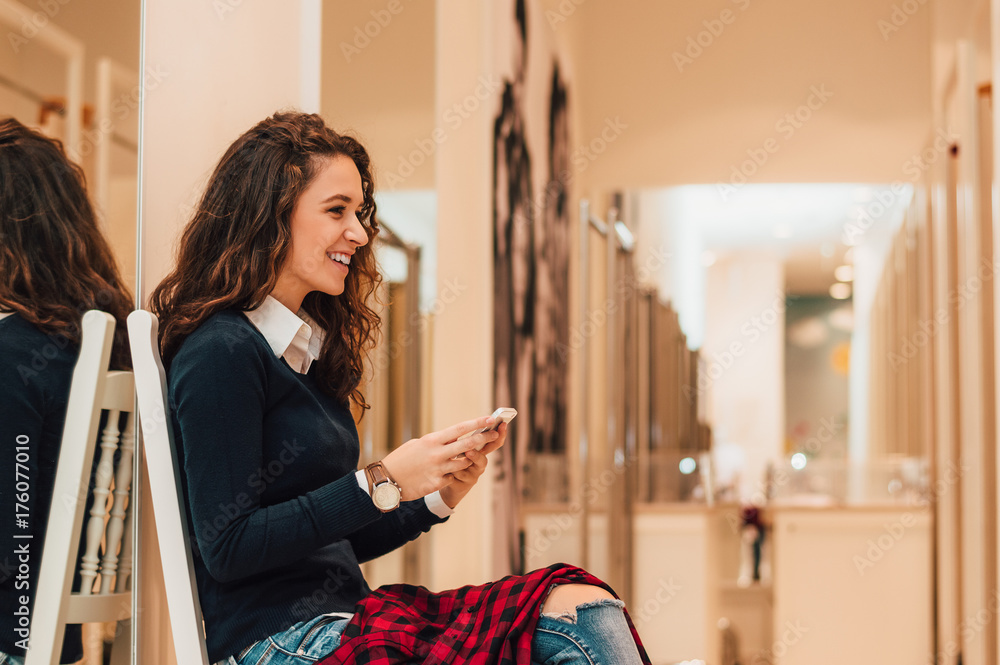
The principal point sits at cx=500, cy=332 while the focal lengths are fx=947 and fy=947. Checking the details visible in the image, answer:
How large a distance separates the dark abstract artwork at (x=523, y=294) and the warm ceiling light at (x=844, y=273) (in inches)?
56.9

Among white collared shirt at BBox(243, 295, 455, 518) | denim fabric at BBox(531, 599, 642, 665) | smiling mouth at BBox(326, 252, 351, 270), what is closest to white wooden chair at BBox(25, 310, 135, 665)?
white collared shirt at BBox(243, 295, 455, 518)

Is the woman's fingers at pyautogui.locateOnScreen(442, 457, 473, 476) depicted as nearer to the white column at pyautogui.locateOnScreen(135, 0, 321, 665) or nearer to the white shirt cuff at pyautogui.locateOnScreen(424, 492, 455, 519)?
the white shirt cuff at pyautogui.locateOnScreen(424, 492, 455, 519)

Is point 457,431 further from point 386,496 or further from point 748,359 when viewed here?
point 748,359

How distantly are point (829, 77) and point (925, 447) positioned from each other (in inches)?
74.1

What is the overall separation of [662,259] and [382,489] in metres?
3.24

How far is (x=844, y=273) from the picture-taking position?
4.71 metres

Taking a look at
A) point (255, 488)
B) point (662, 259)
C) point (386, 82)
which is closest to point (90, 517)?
point (255, 488)

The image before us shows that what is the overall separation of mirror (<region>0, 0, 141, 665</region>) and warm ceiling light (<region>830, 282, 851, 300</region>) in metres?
Result: 4.05

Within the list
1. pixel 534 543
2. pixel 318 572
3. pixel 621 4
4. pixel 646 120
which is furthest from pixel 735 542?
pixel 318 572

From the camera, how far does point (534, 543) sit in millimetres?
3547

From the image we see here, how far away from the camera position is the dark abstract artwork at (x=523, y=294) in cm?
320

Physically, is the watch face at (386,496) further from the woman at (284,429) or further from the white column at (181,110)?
the white column at (181,110)

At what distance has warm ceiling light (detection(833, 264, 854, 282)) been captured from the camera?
15.3ft

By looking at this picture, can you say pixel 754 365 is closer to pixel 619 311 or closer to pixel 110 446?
pixel 619 311
